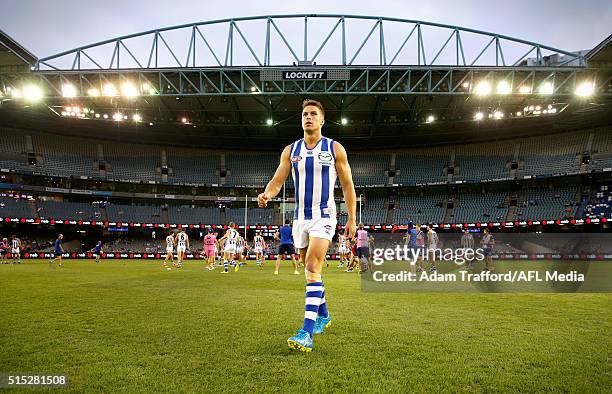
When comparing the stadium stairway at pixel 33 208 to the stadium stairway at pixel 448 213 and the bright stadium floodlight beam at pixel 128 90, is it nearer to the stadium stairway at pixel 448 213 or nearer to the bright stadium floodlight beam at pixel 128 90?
the bright stadium floodlight beam at pixel 128 90

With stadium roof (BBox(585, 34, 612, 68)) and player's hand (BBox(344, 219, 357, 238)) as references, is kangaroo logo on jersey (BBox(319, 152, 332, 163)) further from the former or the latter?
stadium roof (BBox(585, 34, 612, 68))

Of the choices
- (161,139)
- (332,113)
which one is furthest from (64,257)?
(332,113)

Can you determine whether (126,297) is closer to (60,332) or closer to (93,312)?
(93,312)

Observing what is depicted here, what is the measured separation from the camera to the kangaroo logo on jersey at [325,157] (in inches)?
186

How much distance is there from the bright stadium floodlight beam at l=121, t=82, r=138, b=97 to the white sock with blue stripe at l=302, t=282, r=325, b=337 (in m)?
28.9

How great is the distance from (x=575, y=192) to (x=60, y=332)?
46.5 m

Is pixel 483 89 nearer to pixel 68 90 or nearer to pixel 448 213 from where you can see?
pixel 448 213

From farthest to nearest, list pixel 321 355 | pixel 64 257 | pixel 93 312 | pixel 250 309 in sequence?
pixel 64 257
pixel 250 309
pixel 93 312
pixel 321 355

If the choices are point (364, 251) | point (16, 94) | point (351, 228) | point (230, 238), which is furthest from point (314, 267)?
point (16, 94)

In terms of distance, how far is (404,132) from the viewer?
43.9 meters

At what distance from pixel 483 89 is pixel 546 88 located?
18.2 ft

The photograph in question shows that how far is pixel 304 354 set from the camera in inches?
156

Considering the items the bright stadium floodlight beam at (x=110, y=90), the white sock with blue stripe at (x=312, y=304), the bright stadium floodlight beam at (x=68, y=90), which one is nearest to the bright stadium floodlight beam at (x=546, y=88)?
the white sock with blue stripe at (x=312, y=304)

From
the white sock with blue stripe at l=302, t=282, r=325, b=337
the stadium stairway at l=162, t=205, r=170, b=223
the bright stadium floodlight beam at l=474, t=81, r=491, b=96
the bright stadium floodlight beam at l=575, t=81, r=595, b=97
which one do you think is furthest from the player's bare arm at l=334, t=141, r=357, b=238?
the stadium stairway at l=162, t=205, r=170, b=223
